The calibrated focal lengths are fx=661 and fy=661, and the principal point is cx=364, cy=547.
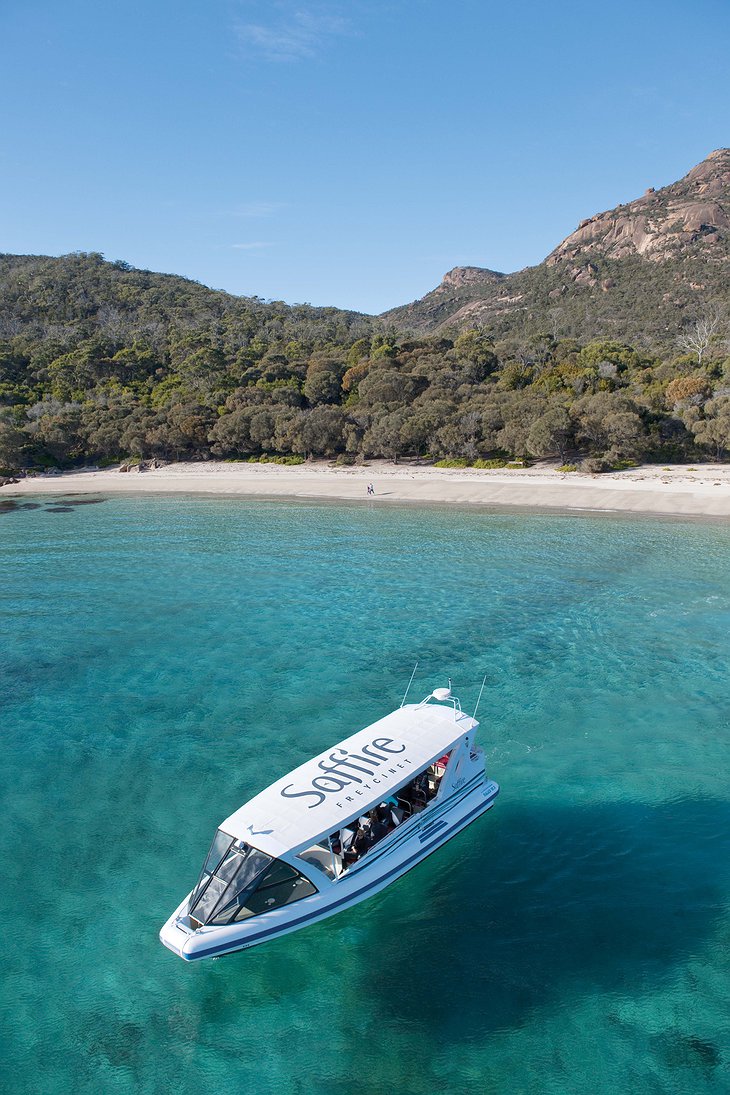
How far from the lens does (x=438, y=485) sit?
190 ft

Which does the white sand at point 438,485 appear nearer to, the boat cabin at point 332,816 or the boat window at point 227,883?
the boat cabin at point 332,816

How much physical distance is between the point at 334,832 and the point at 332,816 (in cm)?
26

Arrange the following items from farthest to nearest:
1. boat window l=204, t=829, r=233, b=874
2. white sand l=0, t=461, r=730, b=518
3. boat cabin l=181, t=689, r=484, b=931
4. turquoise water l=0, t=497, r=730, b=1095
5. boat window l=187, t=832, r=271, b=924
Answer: white sand l=0, t=461, r=730, b=518, boat window l=204, t=829, r=233, b=874, boat cabin l=181, t=689, r=484, b=931, boat window l=187, t=832, r=271, b=924, turquoise water l=0, t=497, r=730, b=1095

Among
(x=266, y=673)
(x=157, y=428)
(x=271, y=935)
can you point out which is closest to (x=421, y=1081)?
(x=271, y=935)

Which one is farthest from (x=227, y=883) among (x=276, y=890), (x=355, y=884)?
(x=355, y=884)

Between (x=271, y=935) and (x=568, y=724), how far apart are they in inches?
437

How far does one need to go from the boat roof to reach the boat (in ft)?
0.06

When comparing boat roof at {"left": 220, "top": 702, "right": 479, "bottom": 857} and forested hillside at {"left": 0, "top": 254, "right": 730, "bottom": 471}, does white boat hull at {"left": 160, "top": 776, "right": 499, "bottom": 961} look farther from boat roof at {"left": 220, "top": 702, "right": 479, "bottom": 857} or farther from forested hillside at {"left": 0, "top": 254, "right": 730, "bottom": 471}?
forested hillside at {"left": 0, "top": 254, "right": 730, "bottom": 471}

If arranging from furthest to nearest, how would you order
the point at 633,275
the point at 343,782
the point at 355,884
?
1. the point at 633,275
2. the point at 343,782
3. the point at 355,884

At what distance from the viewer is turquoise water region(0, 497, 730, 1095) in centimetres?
961

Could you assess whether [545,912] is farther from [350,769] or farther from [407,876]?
[350,769]

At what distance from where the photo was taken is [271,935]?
10.1m

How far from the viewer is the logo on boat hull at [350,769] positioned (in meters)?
11.4

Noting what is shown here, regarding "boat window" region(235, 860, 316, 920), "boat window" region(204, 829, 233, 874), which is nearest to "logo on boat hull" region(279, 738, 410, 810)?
"boat window" region(235, 860, 316, 920)
